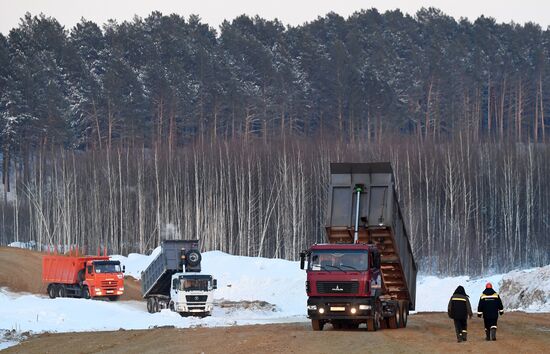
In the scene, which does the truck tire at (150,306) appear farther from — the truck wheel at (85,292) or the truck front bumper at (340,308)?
the truck front bumper at (340,308)

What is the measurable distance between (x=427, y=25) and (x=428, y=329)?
12550cm

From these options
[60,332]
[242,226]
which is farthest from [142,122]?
[60,332]

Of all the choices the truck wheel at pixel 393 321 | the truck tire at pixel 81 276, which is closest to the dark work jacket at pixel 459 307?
the truck wheel at pixel 393 321

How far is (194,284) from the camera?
51.7 metres

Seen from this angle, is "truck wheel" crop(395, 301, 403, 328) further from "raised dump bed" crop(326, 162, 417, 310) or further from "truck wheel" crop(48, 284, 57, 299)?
"truck wheel" crop(48, 284, 57, 299)

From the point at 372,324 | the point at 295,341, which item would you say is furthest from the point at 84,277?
the point at 295,341

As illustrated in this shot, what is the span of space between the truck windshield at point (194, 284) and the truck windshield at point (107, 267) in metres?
9.90

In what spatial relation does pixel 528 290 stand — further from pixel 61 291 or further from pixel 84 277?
pixel 61 291

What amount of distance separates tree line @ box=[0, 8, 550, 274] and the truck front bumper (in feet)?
174

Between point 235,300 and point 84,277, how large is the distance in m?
10.8

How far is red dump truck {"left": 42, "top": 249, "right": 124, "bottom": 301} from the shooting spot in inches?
2371

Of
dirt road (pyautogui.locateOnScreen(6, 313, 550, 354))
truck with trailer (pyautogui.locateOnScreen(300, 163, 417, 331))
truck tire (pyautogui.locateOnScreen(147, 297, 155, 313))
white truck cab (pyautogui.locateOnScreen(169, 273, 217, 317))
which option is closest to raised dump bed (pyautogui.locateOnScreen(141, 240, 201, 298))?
truck tire (pyautogui.locateOnScreen(147, 297, 155, 313))

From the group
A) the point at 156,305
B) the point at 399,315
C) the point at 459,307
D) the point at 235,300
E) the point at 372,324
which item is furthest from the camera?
the point at 235,300

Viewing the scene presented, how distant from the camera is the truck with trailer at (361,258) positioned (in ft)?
109
